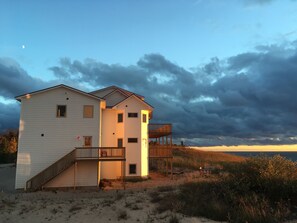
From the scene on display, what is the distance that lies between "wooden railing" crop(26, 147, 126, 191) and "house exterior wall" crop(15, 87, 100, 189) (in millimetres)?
1070

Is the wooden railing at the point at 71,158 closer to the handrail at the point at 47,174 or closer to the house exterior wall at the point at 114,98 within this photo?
the handrail at the point at 47,174

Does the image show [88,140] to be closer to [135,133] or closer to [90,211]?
[135,133]

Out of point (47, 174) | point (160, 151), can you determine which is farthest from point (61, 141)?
point (160, 151)

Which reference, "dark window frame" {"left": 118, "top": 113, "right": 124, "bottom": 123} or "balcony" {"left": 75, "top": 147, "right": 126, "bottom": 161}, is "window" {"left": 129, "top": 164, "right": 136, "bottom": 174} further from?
"balcony" {"left": 75, "top": 147, "right": 126, "bottom": 161}

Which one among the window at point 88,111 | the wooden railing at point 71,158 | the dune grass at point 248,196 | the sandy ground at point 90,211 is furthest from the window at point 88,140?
the dune grass at point 248,196

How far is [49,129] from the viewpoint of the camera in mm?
32219

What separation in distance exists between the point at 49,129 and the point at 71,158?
3.70m

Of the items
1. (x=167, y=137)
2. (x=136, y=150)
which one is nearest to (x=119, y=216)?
(x=136, y=150)

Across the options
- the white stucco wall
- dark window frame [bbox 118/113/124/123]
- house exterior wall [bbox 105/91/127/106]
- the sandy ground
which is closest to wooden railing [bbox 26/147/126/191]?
the white stucco wall

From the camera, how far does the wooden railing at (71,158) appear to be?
3011 centimetres

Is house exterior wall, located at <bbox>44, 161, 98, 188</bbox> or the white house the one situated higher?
the white house

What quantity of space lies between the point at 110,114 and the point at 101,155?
720 cm

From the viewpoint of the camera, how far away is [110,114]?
38.1m

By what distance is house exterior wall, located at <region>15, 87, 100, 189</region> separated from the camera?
104 feet
